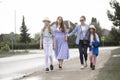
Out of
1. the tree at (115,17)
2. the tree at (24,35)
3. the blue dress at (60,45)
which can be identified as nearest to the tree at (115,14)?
the tree at (115,17)

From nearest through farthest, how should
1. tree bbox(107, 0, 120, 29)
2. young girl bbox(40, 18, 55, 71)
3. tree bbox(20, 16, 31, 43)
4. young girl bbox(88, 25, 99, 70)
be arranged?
young girl bbox(40, 18, 55, 71) < young girl bbox(88, 25, 99, 70) < tree bbox(107, 0, 120, 29) < tree bbox(20, 16, 31, 43)

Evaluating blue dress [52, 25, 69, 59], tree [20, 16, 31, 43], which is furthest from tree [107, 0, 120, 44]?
tree [20, 16, 31, 43]

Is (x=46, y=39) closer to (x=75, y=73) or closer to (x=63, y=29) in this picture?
(x=63, y=29)

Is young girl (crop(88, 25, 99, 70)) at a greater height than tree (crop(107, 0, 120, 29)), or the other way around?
tree (crop(107, 0, 120, 29))

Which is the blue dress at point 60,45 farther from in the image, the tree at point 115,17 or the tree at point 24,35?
the tree at point 24,35

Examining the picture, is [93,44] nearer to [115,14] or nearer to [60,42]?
[60,42]

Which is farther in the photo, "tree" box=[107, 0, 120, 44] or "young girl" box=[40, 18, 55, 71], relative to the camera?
"tree" box=[107, 0, 120, 44]

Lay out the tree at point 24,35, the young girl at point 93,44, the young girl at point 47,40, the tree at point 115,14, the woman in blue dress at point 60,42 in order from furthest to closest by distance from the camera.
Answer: the tree at point 24,35, the tree at point 115,14, the woman in blue dress at point 60,42, the young girl at point 93,44, the young girl at point 47,40

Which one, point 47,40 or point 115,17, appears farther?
point 115,17

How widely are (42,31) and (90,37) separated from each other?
5.66ft

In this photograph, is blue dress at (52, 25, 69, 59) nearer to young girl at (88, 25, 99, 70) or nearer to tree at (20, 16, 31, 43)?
young girl at (88, 25, 99, 70)

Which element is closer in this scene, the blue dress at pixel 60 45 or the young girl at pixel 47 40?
the young girl at pixel 47 40

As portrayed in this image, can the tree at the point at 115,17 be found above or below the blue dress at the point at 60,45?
above

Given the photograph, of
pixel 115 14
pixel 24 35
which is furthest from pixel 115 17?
pixel 24 35
